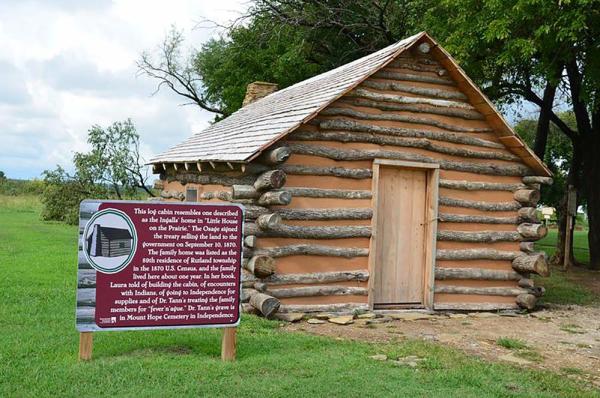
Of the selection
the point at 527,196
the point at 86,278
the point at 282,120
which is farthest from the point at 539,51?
the point at 86,278

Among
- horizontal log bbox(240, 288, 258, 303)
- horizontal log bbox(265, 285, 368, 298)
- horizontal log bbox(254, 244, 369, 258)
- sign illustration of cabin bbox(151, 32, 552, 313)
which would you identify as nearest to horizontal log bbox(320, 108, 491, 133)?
sign illustration of cabin bbox(151, 32, 552, 313)

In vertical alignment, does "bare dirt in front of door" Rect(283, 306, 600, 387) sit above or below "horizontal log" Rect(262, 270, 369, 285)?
below

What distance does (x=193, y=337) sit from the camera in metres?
7.57

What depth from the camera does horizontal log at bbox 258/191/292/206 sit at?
934 centimetres

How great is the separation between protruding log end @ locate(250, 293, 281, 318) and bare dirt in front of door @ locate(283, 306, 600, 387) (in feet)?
0.97

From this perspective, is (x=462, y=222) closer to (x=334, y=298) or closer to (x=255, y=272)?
(x=334, y=298)

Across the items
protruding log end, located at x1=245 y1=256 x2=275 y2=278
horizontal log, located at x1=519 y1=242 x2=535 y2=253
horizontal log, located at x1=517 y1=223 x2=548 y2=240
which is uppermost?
horizontal log, located at x1=517 y1=223 x2=548 y2=240

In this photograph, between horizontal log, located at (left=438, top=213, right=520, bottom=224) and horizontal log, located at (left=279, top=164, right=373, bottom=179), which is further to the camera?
horizontal log, located at (left=438, top=213, right=520, bottom=224)

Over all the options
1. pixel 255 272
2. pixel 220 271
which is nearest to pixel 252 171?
pixel 255 272

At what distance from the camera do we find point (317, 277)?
32.7ft

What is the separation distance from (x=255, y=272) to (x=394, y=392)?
3728 millimetres

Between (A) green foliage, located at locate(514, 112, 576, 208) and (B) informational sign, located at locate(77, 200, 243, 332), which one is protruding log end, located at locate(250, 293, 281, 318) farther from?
(A) green foliage, located at locate(514, 112, 576, 208)

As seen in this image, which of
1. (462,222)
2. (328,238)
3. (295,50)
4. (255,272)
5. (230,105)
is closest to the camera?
(255,272)

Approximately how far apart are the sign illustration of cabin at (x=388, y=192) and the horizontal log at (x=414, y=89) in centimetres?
2
